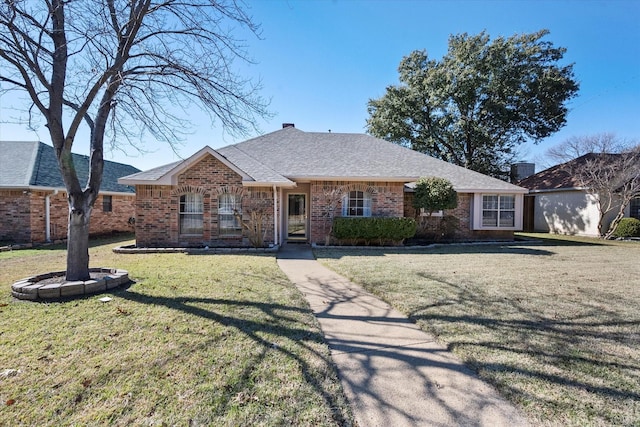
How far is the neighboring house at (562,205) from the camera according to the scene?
1705 cm

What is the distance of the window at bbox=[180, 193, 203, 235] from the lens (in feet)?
37.1

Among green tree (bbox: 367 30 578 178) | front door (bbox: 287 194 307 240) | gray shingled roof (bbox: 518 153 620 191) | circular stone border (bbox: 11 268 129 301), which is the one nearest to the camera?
circular stone border (bbox: 11 268 129 301)

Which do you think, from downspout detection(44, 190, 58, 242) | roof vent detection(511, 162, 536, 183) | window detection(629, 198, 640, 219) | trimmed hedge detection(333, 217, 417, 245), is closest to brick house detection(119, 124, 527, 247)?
trimmed hedge detection(333, 217, 417, 245)

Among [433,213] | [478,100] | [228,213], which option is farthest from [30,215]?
[478,100]

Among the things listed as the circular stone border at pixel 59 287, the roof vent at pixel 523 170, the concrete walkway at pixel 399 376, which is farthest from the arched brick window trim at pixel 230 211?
the roof vent at pixel 523 170

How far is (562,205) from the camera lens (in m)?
18.8

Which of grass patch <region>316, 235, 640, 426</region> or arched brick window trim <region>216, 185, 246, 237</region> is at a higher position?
arched brick window trim <region>216, 185, 246, 237</region>

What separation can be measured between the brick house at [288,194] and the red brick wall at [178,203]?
0.12ft

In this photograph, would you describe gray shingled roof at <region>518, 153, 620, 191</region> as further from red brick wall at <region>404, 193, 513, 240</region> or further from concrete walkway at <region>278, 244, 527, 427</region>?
concrete walkway at <region>278, 244, 527, 427</region>

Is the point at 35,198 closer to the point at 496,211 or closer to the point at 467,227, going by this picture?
the point at 467,227

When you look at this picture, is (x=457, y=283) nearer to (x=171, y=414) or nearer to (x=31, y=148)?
(x=171, y=414)

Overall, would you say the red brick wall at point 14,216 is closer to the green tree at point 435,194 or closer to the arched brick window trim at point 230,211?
the arched brick window trim at point 230,211

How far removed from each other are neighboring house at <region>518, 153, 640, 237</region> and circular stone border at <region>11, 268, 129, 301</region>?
2214 cm

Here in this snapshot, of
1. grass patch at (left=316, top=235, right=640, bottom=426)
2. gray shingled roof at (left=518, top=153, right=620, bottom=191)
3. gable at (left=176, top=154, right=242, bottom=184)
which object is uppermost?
gray shingled roof at (left=518, top=153, right=620, bottom=191)
